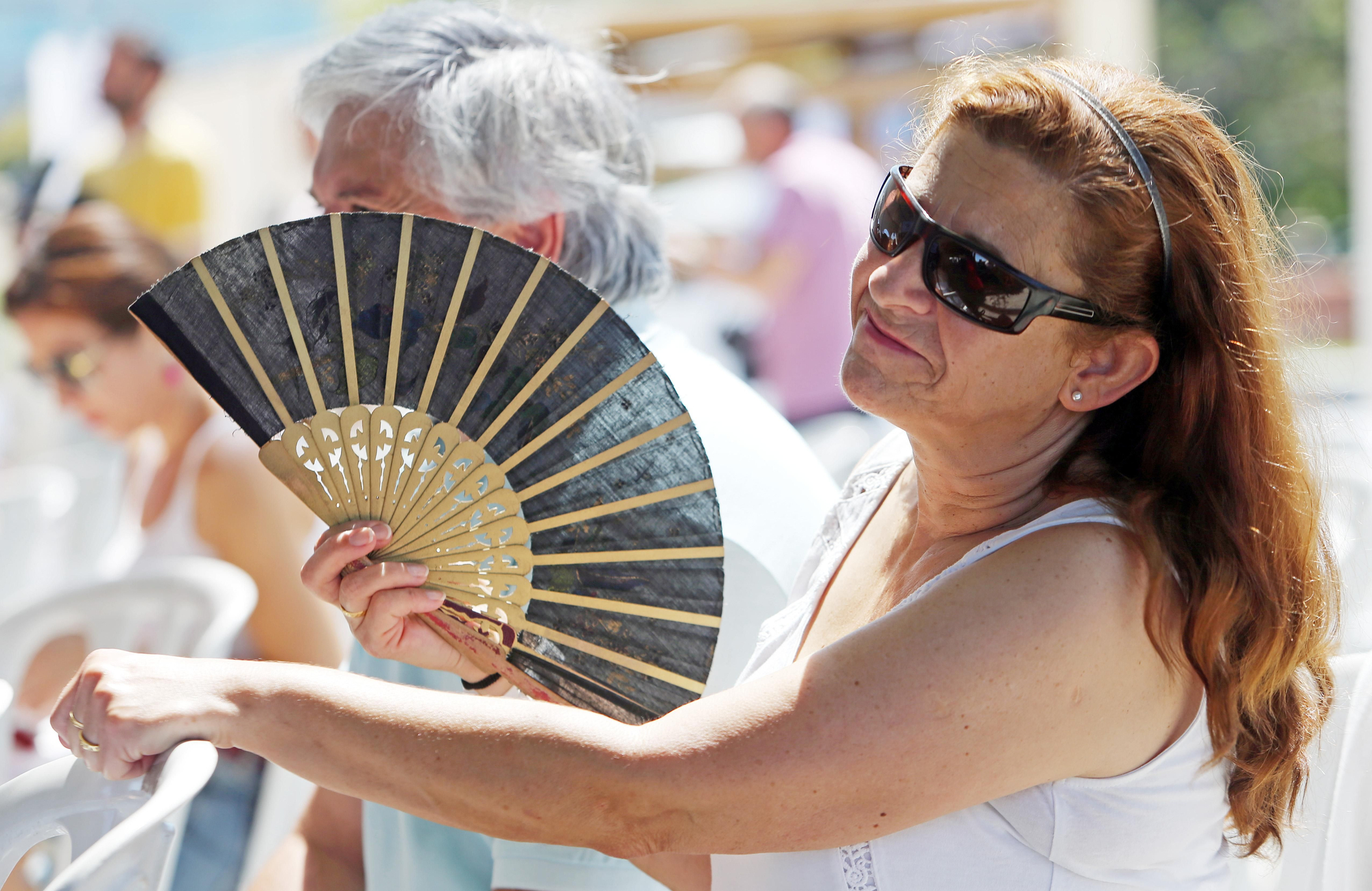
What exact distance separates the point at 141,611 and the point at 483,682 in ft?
4.11

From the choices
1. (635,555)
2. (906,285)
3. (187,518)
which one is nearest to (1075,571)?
(906,285)

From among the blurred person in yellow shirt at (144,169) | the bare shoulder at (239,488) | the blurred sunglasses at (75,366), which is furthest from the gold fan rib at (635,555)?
the blurred person in yellow shirt at (144,169)

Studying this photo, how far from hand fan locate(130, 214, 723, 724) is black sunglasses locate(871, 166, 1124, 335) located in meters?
0.35

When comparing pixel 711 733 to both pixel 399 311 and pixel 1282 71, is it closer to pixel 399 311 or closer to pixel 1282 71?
pixel 399 311

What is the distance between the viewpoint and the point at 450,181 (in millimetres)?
1844

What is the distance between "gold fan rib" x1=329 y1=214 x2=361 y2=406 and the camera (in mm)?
1365

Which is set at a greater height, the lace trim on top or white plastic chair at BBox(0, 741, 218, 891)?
white plastic chair at BBox(0, 741, 218, 891)

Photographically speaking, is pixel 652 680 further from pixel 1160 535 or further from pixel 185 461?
pixel 185 461

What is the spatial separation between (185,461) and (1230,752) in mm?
2386

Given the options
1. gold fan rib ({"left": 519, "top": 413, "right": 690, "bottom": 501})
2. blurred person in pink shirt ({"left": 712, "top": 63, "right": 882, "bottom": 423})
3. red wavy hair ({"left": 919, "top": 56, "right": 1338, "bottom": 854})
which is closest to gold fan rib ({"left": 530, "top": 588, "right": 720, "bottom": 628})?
gold fan rib ({"left": 519, "top": 413, "right": 690, "bottom": 501})

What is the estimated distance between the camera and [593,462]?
145cm

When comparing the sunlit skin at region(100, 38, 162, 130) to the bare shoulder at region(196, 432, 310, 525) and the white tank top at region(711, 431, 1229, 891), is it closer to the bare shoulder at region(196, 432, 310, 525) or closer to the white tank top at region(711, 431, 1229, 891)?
the bare shoulder at region(196, 432, 310, 525)

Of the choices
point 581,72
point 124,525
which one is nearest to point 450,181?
point 581,72

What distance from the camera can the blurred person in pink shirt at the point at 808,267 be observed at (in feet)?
18.7
